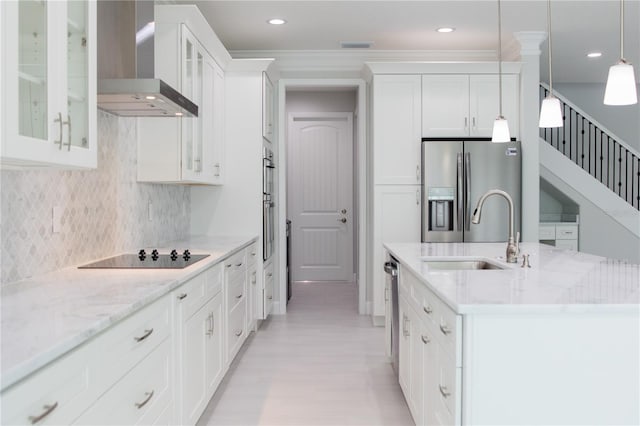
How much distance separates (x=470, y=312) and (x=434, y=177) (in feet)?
10.9

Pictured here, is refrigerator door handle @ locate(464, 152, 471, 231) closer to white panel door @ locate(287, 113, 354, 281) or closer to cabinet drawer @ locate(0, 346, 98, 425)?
white panel door @ locate(287, 113, 354, 281)

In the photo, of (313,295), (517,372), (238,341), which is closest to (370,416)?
(238,341)

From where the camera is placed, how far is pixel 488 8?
14.1 feet

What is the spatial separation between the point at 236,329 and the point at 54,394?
8.43 ft


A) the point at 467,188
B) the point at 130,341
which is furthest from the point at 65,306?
the point at 467,188

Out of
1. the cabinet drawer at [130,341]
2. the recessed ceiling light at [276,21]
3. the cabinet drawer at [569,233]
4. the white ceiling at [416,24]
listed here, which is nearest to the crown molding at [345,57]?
the white ceiling at [416,24]

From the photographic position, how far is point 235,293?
377cm

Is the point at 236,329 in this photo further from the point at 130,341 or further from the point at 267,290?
the point at 130,341

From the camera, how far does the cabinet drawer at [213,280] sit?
9.57 feet

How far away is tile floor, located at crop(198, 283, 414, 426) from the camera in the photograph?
3.05 metres

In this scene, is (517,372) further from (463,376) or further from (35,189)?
(35,189)

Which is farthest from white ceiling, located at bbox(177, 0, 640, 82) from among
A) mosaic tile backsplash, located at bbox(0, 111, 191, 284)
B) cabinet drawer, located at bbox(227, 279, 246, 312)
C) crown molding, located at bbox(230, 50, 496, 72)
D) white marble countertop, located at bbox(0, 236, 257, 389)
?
white marble countertop, located at bbox(0, 236, 257, 389)

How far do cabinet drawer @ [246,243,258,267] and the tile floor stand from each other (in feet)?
2.22

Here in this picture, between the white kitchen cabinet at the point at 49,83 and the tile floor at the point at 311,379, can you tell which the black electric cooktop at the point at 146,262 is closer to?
the white kitchen cabinet at the point at 49,83
